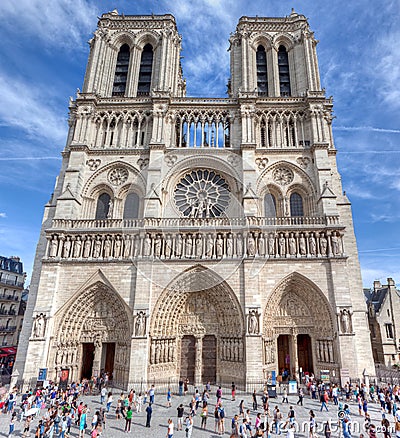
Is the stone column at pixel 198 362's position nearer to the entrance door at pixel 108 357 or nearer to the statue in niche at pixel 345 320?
the entrance door at pixel 108 357

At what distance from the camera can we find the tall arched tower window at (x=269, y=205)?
19672mm

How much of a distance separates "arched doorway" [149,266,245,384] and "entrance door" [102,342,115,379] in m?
2.90

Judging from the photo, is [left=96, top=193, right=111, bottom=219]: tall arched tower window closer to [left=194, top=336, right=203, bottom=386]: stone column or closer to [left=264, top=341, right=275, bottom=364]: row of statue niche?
[left=194, top=336, right=203, bottom=386]: stone column

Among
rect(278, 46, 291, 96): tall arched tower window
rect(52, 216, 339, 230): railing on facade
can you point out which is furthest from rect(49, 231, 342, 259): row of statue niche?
rect(278, 46, 291, 96): tall arched tower window

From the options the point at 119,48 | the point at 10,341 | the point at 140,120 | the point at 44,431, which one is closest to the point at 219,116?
the point at 140,120

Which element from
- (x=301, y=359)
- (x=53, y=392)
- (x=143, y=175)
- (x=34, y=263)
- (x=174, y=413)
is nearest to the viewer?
(x=174, y=413)

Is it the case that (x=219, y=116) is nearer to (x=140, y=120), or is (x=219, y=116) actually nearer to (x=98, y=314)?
(x=140, y=120)

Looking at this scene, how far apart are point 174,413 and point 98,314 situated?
7.09m

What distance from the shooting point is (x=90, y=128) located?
20891mm

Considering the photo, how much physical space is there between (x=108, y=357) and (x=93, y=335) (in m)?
1.51

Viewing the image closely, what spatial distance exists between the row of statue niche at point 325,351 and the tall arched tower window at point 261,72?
1774cm

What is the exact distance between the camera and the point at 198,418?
11.6 m

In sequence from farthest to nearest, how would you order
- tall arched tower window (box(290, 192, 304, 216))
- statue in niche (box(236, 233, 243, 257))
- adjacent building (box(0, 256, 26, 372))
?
adjacent building (box(0, 256, 26, 372)) → tall arched tower window (box(290, 192, 304, 216)) → statue in niche (box(236, 233, 243, 257))

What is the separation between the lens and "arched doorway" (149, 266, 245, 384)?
51.8ft
